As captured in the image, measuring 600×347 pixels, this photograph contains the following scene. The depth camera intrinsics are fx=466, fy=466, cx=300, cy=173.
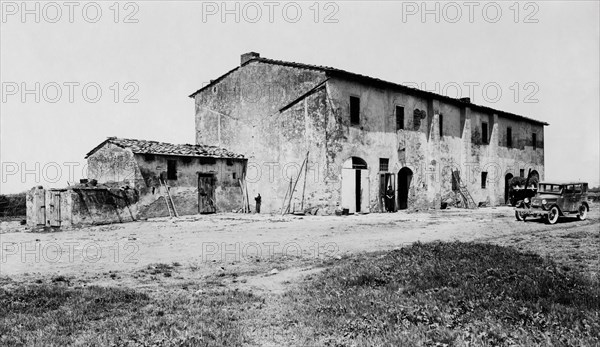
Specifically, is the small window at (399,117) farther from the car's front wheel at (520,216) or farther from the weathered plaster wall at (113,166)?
the weathered plaster wall at (113,166)

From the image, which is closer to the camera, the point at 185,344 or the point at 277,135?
the point at 185,344

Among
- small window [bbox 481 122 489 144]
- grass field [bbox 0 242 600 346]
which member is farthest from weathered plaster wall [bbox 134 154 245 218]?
small window [bbox 481 122 489 144]

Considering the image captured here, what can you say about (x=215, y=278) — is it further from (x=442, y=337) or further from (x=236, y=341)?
(x=442, y=337)

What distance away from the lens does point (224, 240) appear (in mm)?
13148

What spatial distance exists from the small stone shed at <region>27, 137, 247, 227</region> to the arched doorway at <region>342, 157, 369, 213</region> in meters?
6.06

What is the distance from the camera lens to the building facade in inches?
858

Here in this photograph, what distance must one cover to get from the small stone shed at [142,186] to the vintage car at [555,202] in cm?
1392

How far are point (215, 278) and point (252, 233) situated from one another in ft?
21.2

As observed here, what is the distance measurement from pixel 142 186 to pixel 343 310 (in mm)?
16497

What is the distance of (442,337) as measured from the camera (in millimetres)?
4934

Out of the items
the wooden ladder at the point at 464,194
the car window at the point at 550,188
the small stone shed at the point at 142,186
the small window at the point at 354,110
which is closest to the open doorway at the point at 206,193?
the small stone shed at the point at 142,186

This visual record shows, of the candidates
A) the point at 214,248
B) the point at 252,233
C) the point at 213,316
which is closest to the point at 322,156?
the point at 252,233

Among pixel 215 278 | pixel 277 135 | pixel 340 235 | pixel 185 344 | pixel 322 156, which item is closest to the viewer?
pixel 185 344

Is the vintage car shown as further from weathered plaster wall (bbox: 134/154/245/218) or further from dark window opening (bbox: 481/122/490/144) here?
dark window opening (bbox: 481/122/490/144)
